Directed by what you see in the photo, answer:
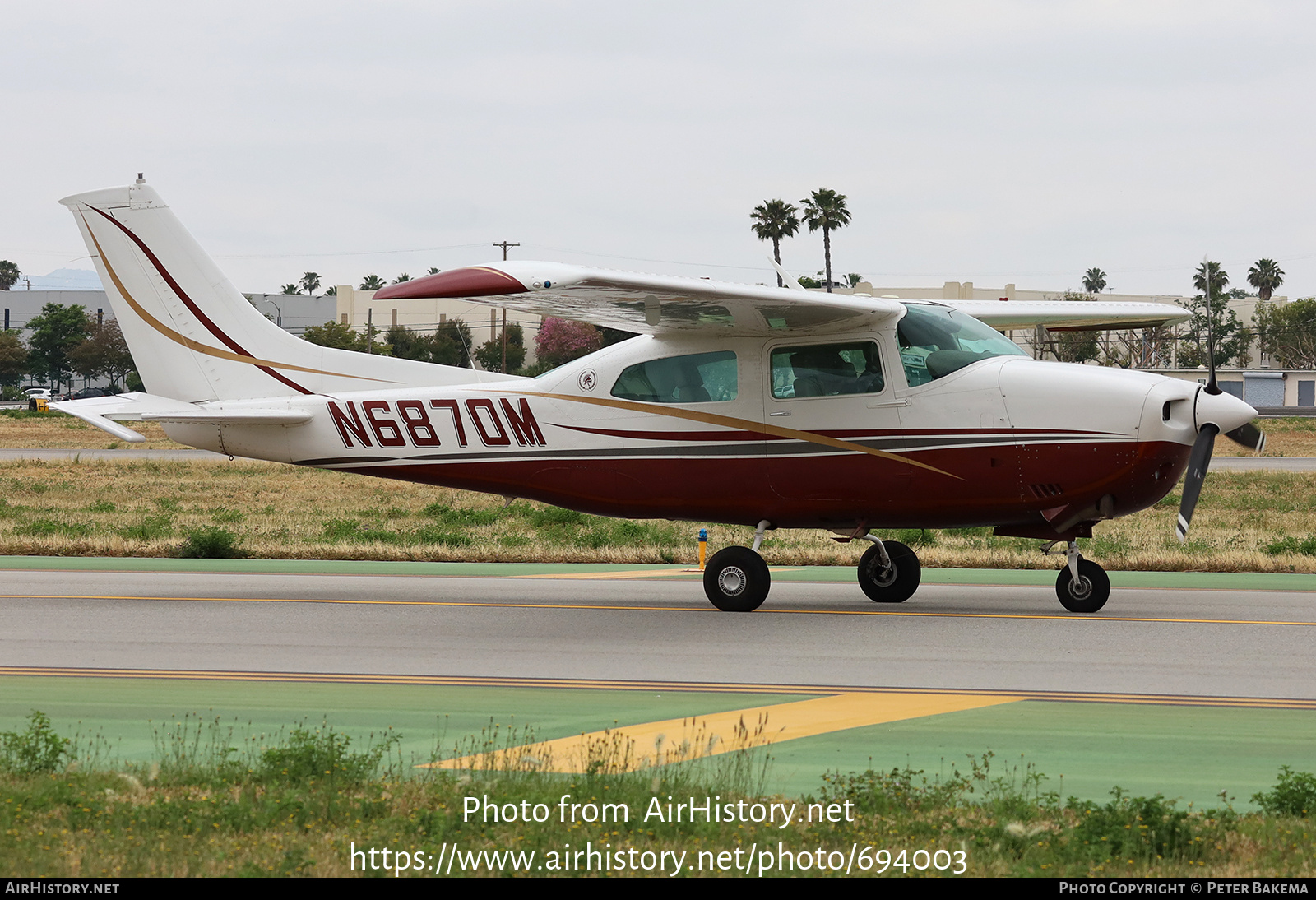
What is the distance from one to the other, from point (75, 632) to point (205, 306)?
4.81m

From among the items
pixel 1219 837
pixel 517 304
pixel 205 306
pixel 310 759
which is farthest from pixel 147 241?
pixel 1219 837

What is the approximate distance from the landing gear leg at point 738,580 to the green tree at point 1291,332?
4316 inches

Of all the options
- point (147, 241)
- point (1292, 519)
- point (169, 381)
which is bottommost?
point (1292, 519)

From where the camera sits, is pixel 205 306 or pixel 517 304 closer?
pixel 517 304

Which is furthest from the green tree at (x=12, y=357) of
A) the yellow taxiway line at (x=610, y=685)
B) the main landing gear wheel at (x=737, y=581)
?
the yellow taxiway line at (x=610, y=685)

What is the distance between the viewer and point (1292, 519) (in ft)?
82.3

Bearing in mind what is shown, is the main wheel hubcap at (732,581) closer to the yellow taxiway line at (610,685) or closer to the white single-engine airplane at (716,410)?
the white single-engine airplane at (716,410)

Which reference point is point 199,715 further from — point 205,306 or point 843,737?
point 205,306

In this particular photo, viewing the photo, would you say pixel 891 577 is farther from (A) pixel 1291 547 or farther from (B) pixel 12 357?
(B) pixel 12 357

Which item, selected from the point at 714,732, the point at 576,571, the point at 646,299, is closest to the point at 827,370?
the point at 646,299

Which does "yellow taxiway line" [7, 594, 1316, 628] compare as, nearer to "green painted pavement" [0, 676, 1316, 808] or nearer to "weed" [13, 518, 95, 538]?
"green painted pavement" [0, 676, 1316, 808]

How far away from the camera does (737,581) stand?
1346 centimetres

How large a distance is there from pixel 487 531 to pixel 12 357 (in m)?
112

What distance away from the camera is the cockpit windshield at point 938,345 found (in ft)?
42.6
